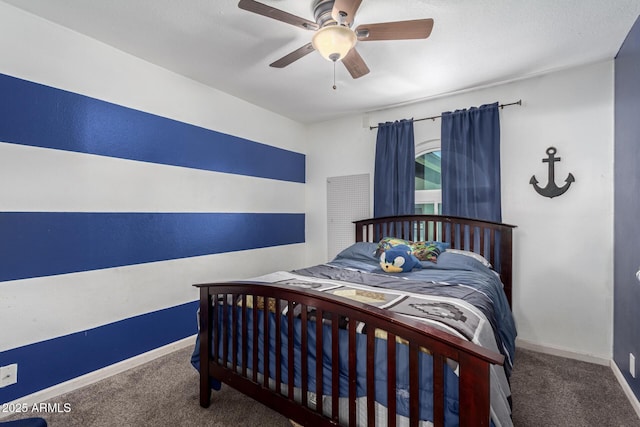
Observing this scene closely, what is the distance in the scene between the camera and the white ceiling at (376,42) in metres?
1.77

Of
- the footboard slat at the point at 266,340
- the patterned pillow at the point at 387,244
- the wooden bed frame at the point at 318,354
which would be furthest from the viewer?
the patterned pillow at the point at 387,244

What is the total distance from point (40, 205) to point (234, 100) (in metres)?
1.95

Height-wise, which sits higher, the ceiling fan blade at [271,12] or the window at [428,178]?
the ceiling fan blade at [271,12]

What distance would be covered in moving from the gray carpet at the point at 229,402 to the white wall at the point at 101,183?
496 millimetres

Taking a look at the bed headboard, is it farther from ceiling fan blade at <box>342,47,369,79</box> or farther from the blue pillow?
ceiling fan blade at <box>342,47,369,79</box>

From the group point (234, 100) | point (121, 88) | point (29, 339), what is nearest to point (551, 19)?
point (234, 100)

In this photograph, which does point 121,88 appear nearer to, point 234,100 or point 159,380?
point 234,100

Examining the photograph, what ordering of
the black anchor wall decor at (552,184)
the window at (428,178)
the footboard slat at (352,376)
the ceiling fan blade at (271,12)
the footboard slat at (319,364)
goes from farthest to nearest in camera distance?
1. the window at (428,178)
2. the black anchor wall decor at (552,184)
3. the ceiling fan blade at (271,12)
4. the footboard slat at (319,364)
5. the footboard slat at (352,376)

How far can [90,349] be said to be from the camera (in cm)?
209

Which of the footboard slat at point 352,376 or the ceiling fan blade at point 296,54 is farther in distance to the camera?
the ceiling fan blade at point 296,54

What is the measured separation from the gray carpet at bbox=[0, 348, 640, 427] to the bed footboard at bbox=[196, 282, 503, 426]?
182 millimetres

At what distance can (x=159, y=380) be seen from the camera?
6.95 ft

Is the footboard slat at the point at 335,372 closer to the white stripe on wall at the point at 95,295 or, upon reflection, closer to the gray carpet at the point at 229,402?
the gray carpet at the point at 229,402

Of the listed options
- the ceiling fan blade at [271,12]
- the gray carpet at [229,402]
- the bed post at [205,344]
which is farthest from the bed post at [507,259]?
the bed post at [205,344]
